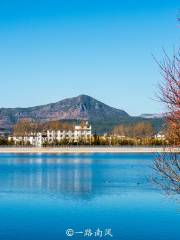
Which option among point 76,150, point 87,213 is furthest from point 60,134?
point 87,213

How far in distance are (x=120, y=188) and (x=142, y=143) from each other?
3390 inches

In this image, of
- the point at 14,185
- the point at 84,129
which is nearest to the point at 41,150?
the point at 84,129

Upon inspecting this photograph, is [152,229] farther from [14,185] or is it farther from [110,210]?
[14,185]

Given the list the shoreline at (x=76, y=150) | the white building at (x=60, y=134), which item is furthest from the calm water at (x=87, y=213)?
the white building at (x=60, y=134)

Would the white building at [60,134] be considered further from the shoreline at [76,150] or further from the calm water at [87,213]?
the calm water at [87,213]

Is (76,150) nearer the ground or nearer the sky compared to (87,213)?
nearer the sky

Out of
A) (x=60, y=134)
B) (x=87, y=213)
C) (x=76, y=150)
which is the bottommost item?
(x=87, y=213)

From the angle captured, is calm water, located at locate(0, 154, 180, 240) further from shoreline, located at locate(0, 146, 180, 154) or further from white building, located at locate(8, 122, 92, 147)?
white building, located at locate(8, 122, 92, 147)

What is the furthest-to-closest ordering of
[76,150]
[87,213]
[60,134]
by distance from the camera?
[60,134] < [76,150] < [87,213]

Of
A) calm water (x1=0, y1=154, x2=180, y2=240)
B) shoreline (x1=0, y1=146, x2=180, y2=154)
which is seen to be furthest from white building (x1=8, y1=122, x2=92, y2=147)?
Result: calm water (x1=0, y1=154, x2=180, y2=240)

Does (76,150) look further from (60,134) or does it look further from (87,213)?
(87,213)

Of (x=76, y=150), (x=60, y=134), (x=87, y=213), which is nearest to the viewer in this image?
(x=87, y=213)

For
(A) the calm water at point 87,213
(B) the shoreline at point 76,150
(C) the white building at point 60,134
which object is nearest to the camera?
(A) the calm water at point 87,213

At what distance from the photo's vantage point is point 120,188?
33.4m
